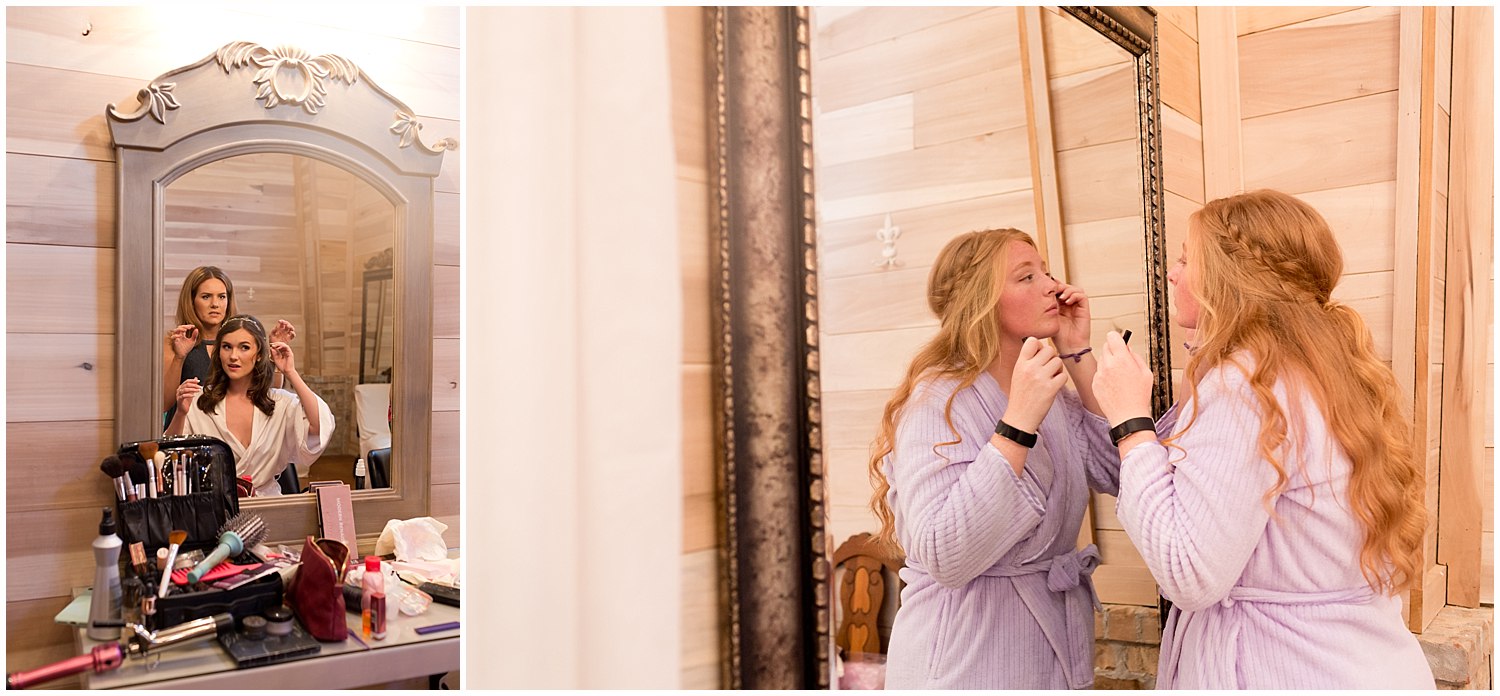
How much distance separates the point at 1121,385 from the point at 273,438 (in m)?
1.38

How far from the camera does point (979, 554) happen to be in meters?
0.99

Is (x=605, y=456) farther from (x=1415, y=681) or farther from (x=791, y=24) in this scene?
(x=1415, y=681)

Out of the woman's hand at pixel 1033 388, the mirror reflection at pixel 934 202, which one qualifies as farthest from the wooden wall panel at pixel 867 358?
the woman's hand at pixel 1033 388

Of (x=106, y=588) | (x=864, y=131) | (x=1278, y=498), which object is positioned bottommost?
(x=106, y=588)

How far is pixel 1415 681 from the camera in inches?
42.0

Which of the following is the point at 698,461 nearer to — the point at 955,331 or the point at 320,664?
the point at 955,331

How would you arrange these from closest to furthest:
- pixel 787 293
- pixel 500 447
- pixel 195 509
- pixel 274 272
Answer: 1. pixel 500 447
2. pixel 787 293
3. pixel 195 509
4. pixel 274 272

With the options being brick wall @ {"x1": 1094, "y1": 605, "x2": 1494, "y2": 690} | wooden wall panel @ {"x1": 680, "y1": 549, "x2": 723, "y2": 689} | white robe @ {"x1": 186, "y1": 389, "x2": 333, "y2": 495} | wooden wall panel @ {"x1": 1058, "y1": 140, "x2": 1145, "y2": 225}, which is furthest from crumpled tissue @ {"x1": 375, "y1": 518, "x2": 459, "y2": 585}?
wooden wall panel @ {"x1": 1058, "y1": 140, "x2": 1145, "y2": 225}

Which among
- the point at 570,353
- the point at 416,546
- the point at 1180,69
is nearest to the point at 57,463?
the point at 416,546

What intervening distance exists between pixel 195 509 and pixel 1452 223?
211 cm

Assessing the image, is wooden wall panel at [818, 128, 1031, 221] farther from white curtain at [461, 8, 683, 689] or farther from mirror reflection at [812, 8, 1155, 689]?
white curtain at [461, 8, 683, 689]

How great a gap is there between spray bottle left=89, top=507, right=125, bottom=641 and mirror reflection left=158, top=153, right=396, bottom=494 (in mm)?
261

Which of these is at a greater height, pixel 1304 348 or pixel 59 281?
pixel 59 281

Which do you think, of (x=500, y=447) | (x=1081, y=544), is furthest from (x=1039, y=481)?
(x=500, y=447)
